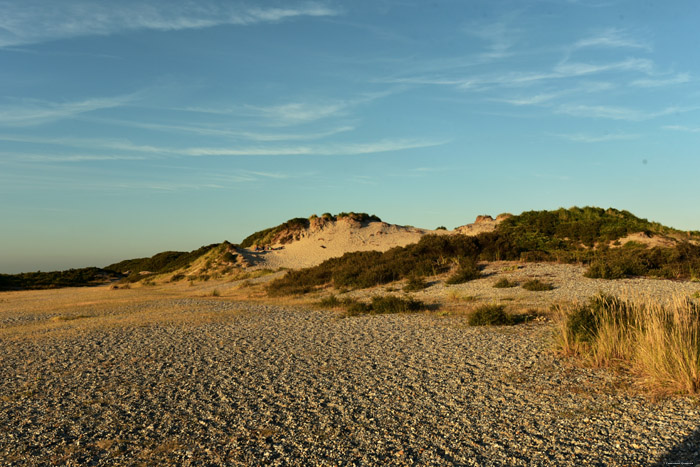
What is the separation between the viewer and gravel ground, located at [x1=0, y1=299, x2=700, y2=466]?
5.27 m

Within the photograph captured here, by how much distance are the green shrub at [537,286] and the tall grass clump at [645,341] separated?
8738 millimetres

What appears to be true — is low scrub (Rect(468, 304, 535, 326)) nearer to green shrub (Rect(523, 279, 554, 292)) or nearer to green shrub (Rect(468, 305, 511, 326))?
green shrub (Rect(468, 305, 511, 326))

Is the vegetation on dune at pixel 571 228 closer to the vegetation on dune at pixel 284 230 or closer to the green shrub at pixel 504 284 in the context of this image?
the green shrub at pixel 504 284

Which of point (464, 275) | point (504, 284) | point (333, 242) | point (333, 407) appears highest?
point (333, 242)

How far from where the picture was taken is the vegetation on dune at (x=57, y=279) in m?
47.1

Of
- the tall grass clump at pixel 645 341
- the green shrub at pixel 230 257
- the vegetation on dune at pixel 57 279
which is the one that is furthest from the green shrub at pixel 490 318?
the vegetation on dune at pixel 57 279

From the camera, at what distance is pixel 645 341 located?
7.78m

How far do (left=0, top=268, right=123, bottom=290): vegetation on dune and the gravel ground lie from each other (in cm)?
4334

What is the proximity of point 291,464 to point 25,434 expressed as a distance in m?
3.77

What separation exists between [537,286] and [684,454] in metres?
15.5

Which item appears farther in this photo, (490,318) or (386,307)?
(386,307)

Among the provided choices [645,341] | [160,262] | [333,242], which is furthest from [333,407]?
[160,262]

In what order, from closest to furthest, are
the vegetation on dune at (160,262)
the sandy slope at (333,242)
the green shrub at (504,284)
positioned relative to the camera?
the green shrub at (504,284) → the sandy slope at (333,242) → the vegetation on dune at (160,262)

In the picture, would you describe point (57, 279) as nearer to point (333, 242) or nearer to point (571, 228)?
point (333, 242)
